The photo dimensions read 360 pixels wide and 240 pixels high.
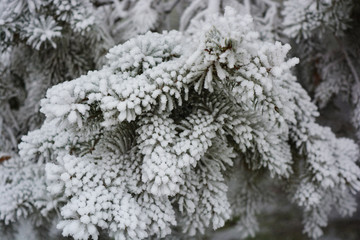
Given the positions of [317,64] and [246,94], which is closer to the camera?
[246,94]

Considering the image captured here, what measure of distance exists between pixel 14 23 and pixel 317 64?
922 mm

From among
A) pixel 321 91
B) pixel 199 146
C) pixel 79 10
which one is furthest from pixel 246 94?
pixel 321 91

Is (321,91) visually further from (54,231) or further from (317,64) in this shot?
(54,231)

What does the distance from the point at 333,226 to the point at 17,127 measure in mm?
1320

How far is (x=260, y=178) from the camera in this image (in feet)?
3.11

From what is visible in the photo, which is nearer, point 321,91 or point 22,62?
point 22,62

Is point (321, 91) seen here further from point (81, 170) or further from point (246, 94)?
point (81, 170)

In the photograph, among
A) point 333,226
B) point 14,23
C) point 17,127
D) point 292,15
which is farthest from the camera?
point 333,226

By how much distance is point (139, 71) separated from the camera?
23.1 inches

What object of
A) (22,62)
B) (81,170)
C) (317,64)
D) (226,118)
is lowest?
(81,170)

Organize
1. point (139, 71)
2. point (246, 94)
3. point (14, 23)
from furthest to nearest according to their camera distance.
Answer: point (14, 23), point (139, 71), point (246, 94)

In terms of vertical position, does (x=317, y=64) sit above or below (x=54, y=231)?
above

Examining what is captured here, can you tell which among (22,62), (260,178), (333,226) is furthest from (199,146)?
(333,226)

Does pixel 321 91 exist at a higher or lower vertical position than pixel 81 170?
higher
